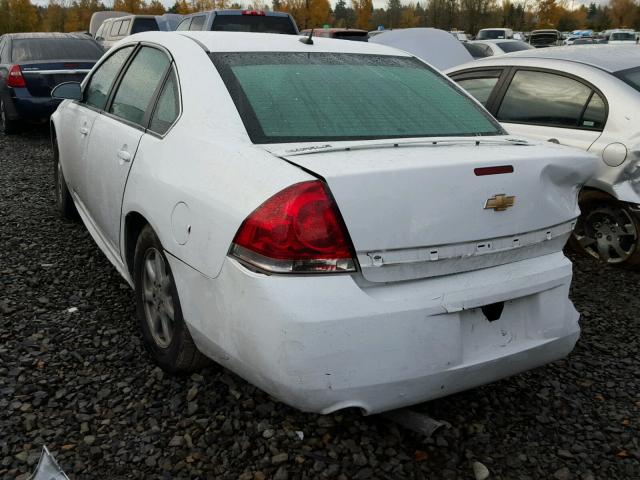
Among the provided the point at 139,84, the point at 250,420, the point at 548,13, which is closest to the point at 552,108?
the point at 139,84

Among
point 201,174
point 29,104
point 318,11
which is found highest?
point 318,11

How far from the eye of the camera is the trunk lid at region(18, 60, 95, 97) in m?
9.42

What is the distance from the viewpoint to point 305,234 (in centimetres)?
207

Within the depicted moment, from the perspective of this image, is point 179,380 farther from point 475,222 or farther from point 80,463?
point 475,222

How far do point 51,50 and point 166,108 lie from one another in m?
8.22

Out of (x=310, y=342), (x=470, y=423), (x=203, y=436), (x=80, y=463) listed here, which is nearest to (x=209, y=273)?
(x=310, y=342)

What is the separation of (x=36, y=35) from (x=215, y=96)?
9233mm

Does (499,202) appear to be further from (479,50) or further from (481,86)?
(479,50)

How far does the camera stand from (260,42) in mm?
3150

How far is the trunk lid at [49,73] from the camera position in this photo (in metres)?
9.42

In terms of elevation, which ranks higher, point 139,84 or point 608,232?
point 139,84

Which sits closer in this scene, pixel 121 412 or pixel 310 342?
pixel 310 342

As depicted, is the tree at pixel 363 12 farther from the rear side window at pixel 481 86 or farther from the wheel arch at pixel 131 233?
the wheel arch at pixel 131 233

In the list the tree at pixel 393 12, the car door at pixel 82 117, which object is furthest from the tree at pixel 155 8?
the car door at pixel 82 117
